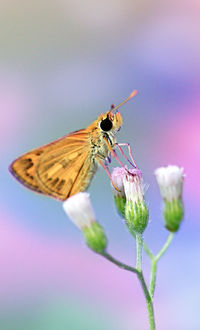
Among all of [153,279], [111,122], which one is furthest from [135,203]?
[111,122]

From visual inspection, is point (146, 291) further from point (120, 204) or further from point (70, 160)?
point (70, 160)

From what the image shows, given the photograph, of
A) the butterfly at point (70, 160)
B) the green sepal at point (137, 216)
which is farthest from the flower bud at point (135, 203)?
the butterfly at point (70, 160)

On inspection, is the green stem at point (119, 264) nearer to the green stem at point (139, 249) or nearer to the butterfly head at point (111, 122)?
the green stem at point (139, 249)

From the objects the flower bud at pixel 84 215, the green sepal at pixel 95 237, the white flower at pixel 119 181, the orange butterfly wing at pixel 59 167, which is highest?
the orange butterfly wing at pixel 59 167

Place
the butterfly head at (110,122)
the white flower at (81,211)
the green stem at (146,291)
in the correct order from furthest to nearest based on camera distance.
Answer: the butterfly head at (110,122) < the white flower at (81,211) < the green stem at (146,291)

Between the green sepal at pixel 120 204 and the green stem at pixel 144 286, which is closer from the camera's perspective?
the green stem at pixel 144 286

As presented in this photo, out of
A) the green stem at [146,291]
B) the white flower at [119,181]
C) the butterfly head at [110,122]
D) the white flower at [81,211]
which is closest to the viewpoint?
the green stem at [146,291]

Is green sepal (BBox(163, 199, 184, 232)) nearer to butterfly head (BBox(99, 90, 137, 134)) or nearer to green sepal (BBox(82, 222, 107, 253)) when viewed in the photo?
green sepal (BBox(82, 222, 107, 253))

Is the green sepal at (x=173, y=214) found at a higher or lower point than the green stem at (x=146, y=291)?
higher
